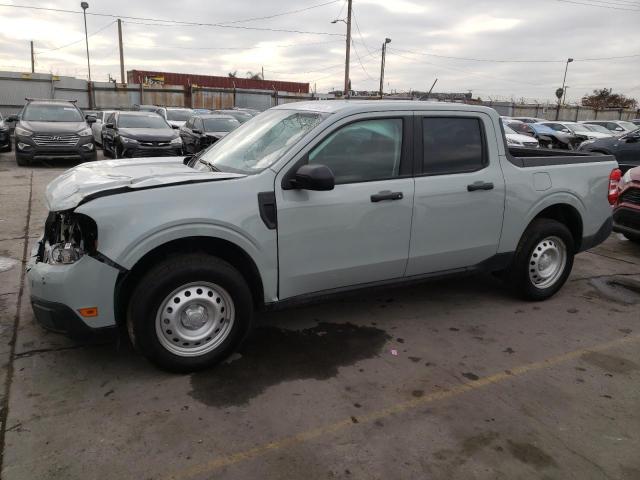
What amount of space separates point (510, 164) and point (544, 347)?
159cm

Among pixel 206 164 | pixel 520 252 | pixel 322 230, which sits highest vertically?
pixel 206 164

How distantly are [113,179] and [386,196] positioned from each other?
1954 mm

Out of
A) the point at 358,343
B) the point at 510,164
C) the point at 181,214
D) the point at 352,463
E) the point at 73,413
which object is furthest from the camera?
the point at 510,164

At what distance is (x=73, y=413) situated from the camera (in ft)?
9.61

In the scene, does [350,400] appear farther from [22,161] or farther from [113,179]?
[22,161]

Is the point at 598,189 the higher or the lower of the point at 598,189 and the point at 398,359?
the higher

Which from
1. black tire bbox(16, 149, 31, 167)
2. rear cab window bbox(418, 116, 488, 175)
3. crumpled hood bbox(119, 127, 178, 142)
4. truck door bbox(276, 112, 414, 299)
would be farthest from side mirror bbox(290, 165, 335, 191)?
black tire bbox(16, 149, 31, 167)

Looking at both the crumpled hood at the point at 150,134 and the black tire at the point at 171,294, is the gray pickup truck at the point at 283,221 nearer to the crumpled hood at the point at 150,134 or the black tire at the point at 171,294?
the black tire at the point at 171,294

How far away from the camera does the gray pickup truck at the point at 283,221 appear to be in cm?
306

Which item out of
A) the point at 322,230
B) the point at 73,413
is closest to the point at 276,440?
the point at 73,413

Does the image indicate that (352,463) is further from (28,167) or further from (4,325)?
(28,167)

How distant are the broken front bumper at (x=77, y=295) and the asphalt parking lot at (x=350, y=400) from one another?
460 millimetres

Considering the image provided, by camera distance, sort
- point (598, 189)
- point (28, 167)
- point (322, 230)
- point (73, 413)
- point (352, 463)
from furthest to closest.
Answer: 1. point (28, 167)
2. point (598, 189)
3. point (322, 230)
4. point (73, 413)
5. point (352, 463)

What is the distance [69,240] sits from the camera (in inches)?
127
